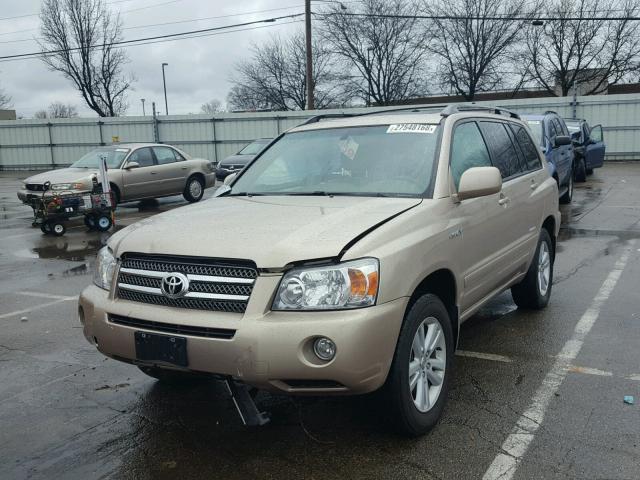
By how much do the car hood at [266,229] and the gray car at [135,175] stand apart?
9381 millimetres

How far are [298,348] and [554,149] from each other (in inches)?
393

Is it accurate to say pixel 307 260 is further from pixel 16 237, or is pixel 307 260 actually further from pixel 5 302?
pixel 16 237

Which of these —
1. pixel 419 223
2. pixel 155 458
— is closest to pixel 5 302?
pixel 155 458

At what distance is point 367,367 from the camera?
2.88 metres

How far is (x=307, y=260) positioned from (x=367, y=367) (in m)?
0.58

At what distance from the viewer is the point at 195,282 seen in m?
3.07

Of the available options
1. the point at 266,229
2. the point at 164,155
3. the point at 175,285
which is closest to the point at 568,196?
the point at 164,155

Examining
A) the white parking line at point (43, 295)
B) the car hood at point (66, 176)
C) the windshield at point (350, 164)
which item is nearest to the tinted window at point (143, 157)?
the car hood at point (66, 176)

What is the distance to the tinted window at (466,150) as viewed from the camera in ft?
13.5

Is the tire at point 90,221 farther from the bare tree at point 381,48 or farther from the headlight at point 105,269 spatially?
the bare tree at point 381,48

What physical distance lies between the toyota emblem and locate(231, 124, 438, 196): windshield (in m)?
1.29

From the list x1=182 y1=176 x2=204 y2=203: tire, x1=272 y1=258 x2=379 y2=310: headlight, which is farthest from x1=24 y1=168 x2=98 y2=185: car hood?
x1=272 y1=258 x2=379 y2=310: headlight

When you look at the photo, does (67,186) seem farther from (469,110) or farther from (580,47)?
(580,47)

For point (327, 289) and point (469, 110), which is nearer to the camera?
point (327, 289)
